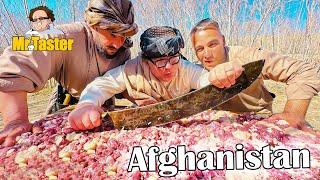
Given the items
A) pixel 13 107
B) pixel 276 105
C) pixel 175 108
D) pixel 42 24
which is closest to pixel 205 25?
pixel 175 108

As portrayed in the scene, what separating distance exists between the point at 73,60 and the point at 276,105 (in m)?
4.77

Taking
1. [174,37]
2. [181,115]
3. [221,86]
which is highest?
[174,37]

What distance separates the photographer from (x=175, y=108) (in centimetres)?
163

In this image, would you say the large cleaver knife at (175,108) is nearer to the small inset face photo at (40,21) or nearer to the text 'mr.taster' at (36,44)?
the text 'mr.taster' at (36,44)

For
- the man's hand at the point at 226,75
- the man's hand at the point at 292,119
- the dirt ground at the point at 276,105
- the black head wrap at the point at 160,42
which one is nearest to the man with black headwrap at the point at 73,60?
the black head wrap at the point at 160,42

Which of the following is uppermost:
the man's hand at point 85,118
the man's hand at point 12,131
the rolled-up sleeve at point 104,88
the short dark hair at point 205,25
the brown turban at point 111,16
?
the brown turban at point 111,16

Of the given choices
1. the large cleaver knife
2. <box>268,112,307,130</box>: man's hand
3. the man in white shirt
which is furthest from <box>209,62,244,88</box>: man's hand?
the man in white shirt

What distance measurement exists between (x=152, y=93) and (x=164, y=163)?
66 cm

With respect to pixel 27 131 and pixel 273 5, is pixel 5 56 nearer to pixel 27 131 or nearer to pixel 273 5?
pixel 27 131

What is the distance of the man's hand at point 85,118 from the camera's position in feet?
5.22

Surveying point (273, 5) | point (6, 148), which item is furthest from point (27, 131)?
point (273, 5)

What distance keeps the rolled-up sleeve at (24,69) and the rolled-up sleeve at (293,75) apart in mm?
1157

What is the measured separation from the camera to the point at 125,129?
163 centimetres

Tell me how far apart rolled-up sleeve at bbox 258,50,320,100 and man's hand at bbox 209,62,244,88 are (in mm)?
556
